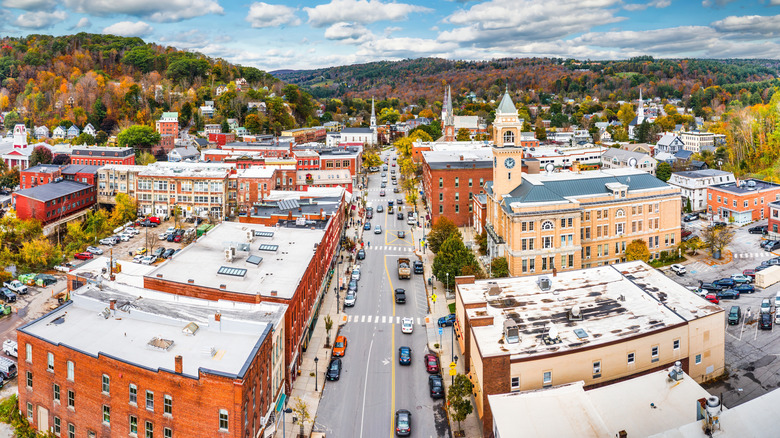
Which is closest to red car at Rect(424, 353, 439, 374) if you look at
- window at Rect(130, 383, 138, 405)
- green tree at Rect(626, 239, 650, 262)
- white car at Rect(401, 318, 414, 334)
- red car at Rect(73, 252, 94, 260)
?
white car at Rect(401, 318, 414, 334)

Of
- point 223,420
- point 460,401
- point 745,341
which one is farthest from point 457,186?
point 223,420

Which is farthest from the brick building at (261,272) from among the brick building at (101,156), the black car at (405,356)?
the brick building at (101,156)

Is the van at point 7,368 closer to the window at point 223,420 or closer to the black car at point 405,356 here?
the window at point 223,420

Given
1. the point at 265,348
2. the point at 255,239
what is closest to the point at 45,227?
the point at 255,239

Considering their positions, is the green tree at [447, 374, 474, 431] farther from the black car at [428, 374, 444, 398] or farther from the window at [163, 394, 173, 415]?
the window at [163, 394, 173, 415]

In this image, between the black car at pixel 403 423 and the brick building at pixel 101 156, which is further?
the brick building at pixel 101 156

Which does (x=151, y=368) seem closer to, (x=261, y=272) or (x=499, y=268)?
(x=261, y=272)
